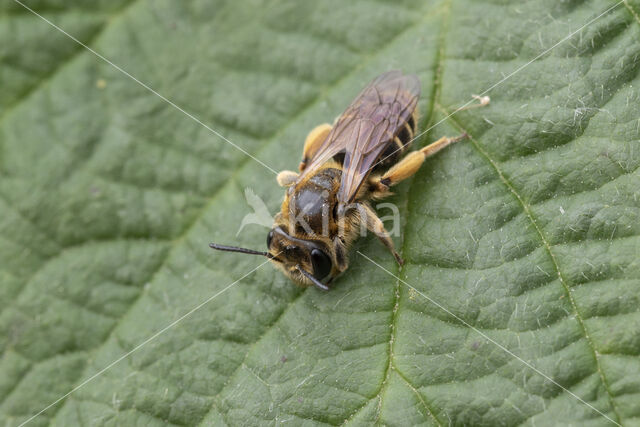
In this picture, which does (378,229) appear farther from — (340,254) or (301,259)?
(301,259)

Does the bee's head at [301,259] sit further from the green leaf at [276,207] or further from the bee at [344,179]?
the green leaf at [276,207]

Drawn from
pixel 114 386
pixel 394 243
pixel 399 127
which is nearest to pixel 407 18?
pixel 399 127

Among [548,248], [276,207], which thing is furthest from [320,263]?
[548,248]

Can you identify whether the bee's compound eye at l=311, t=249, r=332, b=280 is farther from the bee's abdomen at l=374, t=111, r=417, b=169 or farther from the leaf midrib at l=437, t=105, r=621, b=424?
the leaf midrib at l=437, t=105, r=621, b=424

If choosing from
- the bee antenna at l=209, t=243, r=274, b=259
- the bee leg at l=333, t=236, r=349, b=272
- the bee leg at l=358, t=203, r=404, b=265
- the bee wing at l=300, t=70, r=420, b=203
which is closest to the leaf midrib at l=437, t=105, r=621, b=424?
the bee wing at l=300, t=70, r=420, b=203

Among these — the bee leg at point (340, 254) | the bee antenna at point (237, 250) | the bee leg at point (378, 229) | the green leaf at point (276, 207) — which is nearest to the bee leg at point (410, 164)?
the green leaf at point (276, 207)

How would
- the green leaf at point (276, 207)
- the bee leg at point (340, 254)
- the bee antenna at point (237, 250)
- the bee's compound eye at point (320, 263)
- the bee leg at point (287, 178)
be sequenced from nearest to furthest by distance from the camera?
1. the green leaf at point (276, 207)
2. the bee's compound eye at point (320, 263)
3. the bee leg at point (340, 254)
4. the bee antenna at point (237, 250)
5. the bee leg at point (287, 178)

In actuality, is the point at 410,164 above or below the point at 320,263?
above

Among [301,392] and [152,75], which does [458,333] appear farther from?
[152,75]
